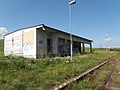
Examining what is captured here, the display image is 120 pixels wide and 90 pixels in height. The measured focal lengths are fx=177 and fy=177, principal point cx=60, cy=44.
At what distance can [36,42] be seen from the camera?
67.1ft

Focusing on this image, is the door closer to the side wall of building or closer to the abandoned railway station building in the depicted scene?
the abandoned railway station building

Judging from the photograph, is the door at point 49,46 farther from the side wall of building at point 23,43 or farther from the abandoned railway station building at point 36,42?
the side wall of building at point 23,43

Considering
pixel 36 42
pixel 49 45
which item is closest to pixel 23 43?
pixel 36 42

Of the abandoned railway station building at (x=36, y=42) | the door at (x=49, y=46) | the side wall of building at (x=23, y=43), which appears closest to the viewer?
the abandoned railway station building at (x=36, y=42)

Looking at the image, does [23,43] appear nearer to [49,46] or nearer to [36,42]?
[36,42]

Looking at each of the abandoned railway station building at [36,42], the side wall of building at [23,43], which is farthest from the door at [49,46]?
the side wall of building at [23,43]

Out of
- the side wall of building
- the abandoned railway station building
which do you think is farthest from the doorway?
the side wall of building

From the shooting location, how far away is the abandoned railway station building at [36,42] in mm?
20723

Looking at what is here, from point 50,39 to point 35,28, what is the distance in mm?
3851

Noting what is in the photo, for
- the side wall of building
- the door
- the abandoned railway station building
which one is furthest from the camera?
the door

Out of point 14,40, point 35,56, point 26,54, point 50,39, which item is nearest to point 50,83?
point 35,56

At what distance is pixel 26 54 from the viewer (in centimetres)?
2189

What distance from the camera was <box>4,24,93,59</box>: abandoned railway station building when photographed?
68.0ft

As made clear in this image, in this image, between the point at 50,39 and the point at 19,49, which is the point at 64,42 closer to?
the point at 50,39
